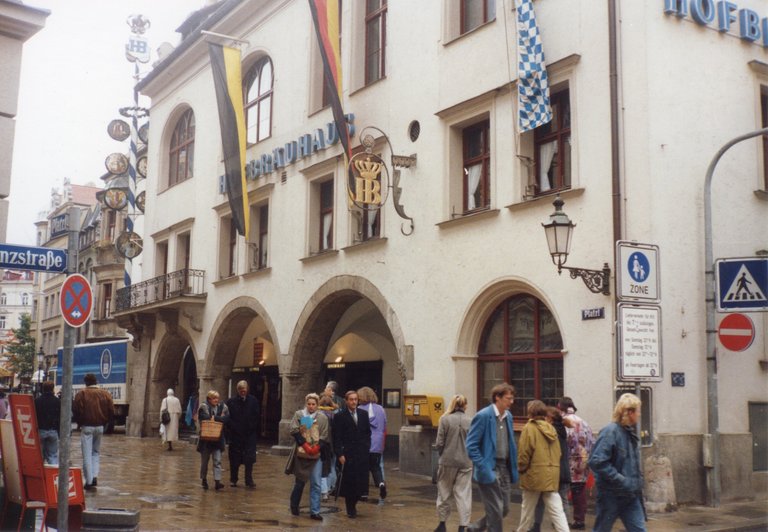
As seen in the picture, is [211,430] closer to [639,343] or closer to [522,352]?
[522,352]

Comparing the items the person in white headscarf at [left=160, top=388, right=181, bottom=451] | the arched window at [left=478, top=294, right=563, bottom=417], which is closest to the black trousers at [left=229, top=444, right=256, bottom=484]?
the arched window at [left=478, top=294, right=563, bottom=417]

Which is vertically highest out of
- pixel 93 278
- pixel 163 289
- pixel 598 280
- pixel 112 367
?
pixel 93 278

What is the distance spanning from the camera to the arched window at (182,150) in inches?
1193

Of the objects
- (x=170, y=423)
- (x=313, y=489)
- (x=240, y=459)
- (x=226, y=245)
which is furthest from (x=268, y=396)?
(x=313, y=489)

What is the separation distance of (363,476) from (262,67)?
15954 mm

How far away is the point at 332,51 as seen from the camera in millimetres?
19641

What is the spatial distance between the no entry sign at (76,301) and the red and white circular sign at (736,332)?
30.2 ft

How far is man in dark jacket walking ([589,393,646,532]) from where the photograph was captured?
8078 millimetres

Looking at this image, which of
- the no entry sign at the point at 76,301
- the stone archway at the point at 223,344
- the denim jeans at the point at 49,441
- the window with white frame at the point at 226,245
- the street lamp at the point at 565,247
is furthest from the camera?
the window with white frame at the point at 226,245

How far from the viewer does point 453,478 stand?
11.0 meters

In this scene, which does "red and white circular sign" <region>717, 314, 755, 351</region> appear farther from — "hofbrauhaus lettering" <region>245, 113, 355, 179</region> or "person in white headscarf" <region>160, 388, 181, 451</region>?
"person in white headscarf" <region>160, 388, 181, 451</region>

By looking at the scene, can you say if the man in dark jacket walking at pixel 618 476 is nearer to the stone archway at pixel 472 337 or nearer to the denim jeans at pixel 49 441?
the stone archway at pixel 472 337

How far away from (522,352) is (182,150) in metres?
18.5

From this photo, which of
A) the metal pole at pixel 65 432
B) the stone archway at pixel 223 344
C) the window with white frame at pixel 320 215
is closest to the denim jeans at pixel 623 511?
the metal pole at pixel 65 432
